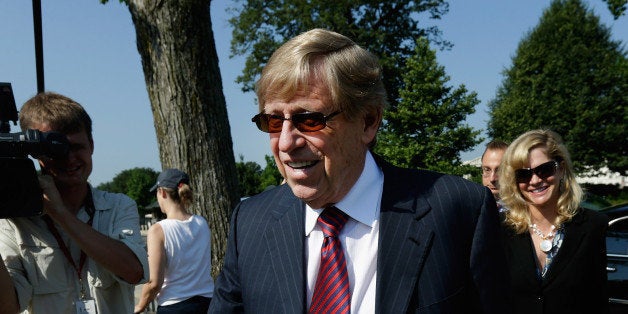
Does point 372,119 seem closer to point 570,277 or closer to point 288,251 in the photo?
point 288,251

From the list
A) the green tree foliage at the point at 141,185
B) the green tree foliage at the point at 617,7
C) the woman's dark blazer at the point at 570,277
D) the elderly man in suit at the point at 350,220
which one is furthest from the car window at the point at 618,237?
the green tree foliage at the point at 141,185

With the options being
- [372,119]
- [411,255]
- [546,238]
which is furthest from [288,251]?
[546,238]

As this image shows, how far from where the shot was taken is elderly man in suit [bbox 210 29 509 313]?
6.31 feet

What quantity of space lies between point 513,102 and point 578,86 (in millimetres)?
3861

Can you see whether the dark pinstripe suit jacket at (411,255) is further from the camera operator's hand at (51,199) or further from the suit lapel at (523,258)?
the suit lapel at (523,258)

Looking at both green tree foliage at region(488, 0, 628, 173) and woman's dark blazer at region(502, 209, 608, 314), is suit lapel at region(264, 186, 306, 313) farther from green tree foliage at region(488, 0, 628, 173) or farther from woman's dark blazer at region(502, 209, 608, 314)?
green tree foliage at region(488, 0, 628, 173)

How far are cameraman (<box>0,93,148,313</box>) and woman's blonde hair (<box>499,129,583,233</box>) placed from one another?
7.17 feet

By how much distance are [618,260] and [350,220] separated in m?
4.27

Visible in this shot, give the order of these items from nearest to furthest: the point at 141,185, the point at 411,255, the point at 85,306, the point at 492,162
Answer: the point at 411,255
the point at 85,306
the point at 492,162
the point at 141,185

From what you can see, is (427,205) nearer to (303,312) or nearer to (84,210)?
(303,312)

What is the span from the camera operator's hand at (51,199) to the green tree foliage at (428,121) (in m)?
29.2

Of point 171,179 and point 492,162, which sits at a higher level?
point 171,179

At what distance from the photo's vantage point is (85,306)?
2730 millimetres

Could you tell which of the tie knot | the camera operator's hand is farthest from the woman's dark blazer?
the camera operator's hand
